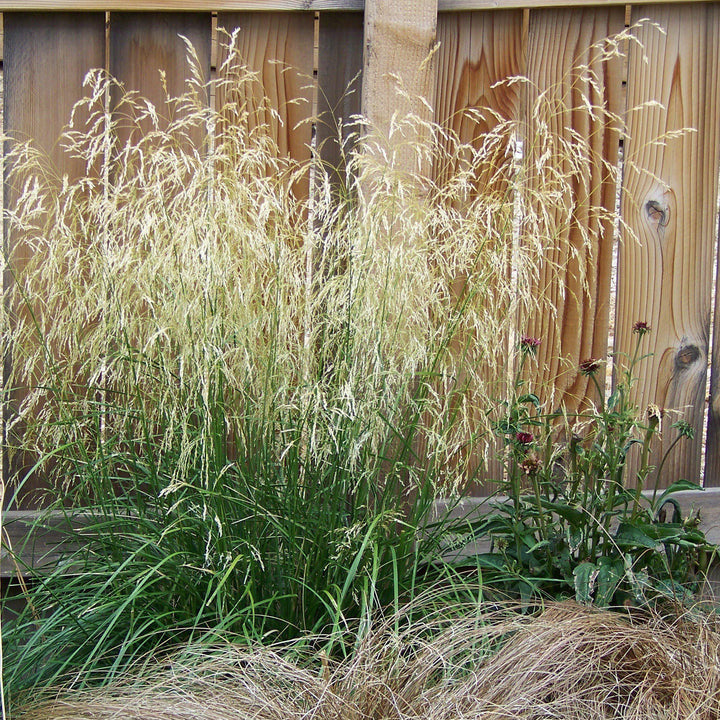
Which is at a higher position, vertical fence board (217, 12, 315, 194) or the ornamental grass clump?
vertical fence board (217, 12, 315, 194)

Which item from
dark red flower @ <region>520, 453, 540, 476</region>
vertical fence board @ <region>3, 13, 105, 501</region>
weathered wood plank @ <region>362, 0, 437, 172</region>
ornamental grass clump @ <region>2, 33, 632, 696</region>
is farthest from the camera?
vertical fence board @ <region>3, 13, 105, 501</region>

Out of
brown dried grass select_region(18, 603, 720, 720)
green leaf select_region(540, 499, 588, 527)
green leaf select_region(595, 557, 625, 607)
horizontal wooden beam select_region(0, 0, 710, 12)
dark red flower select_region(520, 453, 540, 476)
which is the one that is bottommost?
brown dried grass select_region(18, 603, 720, 720)

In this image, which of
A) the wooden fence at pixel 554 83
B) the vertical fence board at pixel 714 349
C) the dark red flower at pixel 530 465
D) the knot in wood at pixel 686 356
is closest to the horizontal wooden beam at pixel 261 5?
the wooden fence at pixel 554 83

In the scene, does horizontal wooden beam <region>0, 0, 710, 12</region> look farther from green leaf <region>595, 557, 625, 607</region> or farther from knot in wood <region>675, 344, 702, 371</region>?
green leaf <region>595, 557, 625, 607</region>

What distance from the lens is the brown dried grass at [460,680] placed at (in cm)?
136

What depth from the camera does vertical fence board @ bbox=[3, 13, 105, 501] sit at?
2.29m

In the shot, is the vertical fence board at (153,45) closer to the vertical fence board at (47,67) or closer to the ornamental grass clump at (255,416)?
the vertical fence board at (47,67)

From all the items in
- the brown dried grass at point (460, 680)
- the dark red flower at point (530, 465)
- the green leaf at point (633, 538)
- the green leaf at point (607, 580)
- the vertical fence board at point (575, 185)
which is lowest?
the brown dried grass at point (460, 680)

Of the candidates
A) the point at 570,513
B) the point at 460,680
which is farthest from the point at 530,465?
the point at 460,680

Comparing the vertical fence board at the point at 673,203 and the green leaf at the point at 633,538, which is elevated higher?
the vertical fence board at the point at 673,203

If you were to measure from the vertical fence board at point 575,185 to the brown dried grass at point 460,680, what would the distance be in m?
0.88

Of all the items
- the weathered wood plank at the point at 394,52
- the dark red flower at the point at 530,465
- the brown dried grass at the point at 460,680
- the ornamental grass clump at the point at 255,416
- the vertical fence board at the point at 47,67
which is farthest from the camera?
the vertical fence board at the point at 47,67

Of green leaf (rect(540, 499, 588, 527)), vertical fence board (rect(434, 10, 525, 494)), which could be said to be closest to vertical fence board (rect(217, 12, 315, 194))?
vertical fence board (rect(434, 10, 525, 494))

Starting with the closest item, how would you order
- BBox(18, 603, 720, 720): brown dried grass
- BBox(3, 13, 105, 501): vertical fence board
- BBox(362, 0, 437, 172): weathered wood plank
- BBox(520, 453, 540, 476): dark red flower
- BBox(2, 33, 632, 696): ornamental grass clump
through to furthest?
BBox(18, 603, 720, 720): brown dried grass, BBox(2, 33, 632, 696): ornamental grass clump, BBox(520, 453, 540, 476): dark red flower, BBox(362, 0, 437, 172): weathered wood plank, BBox(3, 13, 105, 501): vertical fence board
